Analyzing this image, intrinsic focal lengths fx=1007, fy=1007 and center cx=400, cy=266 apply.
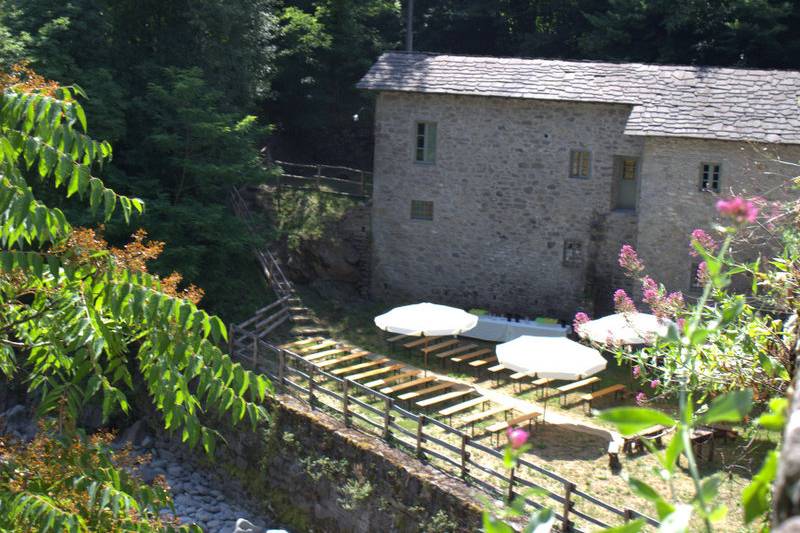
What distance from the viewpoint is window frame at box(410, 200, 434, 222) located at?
2531cm

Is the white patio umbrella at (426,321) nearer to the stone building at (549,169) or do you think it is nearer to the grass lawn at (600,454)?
the grass lawn at (600,454)

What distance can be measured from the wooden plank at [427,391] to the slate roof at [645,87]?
22.5ft

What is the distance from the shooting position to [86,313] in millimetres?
6242

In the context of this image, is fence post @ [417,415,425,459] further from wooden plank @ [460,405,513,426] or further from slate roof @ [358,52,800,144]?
slate roof @ [358,52,800,144]

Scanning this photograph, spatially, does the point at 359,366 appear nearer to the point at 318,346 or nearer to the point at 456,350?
the point at 318,346

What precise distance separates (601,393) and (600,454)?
A: 199 centimetres

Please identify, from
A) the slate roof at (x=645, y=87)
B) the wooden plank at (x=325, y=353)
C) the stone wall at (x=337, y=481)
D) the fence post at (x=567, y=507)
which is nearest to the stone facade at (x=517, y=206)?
the slate roof at (x=645, y=87)

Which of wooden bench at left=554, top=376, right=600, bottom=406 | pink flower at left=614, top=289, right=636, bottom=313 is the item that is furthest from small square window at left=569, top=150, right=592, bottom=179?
pink flower at left=614, top=289, right=636, bottom=313

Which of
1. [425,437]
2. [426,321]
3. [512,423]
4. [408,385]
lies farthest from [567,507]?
[426,321]

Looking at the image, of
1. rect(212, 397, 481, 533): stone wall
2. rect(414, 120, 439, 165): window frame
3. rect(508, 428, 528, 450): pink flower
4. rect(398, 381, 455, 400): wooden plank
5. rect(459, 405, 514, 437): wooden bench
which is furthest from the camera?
rect(414, 120, 439, 165): window frame

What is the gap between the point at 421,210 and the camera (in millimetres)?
25422

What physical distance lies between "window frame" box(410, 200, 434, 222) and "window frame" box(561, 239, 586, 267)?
3.42 metres

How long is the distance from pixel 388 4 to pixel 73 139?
Answer: 1070 inches

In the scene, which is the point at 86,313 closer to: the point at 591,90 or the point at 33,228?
the point at 33,228
